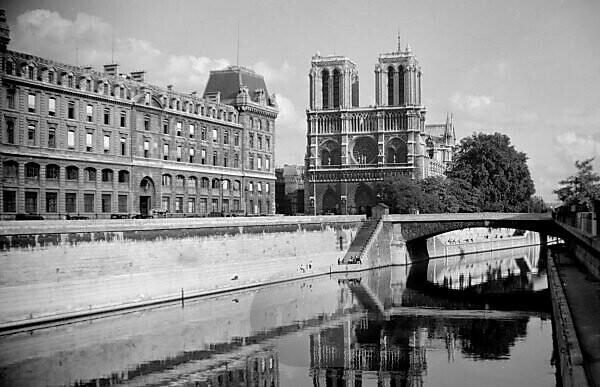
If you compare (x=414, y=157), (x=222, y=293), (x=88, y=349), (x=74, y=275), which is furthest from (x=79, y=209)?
(x=414, y=157)

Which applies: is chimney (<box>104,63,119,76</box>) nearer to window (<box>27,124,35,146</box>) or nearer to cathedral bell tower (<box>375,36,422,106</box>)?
window (<box>27,124,35,146</box>)

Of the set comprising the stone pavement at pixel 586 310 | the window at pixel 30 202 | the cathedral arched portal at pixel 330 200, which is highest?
the cathedral arched portal at pixel 330 200

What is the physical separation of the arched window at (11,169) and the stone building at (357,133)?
294ft

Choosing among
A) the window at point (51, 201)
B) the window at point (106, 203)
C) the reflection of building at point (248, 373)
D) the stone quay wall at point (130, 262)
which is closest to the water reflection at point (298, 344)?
the reflection of building at point (248, 373)

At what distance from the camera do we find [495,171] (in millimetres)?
126500

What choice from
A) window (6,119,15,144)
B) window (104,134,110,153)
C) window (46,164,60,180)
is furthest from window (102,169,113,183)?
window (6,119,15,144)

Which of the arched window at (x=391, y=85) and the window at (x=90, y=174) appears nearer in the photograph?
the window at (x=90, y=174)

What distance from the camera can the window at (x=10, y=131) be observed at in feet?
206

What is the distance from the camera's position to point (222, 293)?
61.6 metres

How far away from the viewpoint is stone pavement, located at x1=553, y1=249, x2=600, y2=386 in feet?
87.5

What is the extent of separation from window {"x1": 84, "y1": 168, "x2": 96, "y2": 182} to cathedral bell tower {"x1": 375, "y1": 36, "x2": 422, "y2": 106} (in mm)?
88290

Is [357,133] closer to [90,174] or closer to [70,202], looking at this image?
[90,174]

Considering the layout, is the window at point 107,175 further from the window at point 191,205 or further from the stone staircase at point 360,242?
the stone staircase at point 360,242

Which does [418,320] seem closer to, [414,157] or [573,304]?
[573,304]
